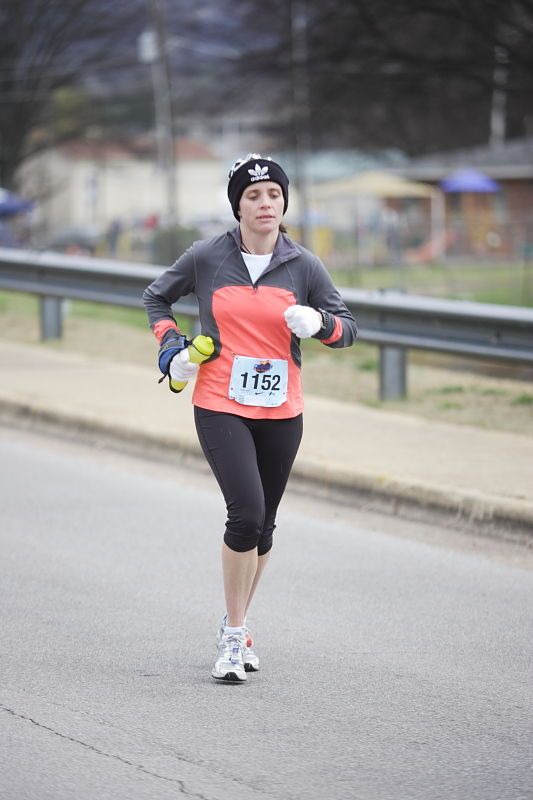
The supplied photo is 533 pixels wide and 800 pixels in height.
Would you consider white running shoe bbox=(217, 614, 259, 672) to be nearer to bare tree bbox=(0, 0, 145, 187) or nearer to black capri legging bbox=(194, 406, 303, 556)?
black capri legging bbox=(194, 406, 303, 556)

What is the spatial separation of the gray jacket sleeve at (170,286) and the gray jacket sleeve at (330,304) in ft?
1.51

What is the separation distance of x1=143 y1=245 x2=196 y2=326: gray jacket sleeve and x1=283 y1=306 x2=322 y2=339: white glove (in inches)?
19.2

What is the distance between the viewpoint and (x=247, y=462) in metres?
5.37

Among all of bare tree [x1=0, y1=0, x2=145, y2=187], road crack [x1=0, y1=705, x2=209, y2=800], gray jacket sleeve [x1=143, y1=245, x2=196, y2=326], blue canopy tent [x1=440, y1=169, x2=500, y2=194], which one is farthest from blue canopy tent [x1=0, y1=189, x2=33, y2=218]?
road crack [x1=0, y1=705, x2=209, y2=800]

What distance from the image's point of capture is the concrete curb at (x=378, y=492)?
7.93 metres

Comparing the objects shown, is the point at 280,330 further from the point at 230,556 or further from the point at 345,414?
the point at 345,414

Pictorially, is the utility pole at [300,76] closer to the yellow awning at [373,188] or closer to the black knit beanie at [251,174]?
the yellow awning at [373,188]

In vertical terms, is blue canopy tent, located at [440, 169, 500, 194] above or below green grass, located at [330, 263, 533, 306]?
above

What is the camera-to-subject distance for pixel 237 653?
5414 millimetres

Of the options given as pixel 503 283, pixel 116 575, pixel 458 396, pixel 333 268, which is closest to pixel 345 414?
pixel 458 396

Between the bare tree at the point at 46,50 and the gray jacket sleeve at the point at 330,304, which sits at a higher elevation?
the bare tree at the point at 46,50

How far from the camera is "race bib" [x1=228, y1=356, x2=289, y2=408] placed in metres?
5.39

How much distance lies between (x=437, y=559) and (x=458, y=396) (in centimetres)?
477

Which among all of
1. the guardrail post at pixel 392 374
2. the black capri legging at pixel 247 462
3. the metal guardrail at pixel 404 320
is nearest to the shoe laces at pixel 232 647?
the black capri legging at pixel 247 462
